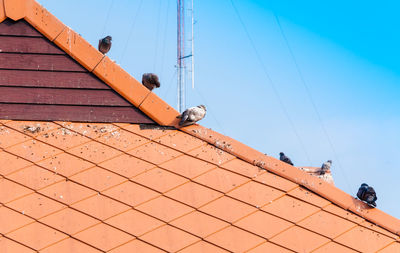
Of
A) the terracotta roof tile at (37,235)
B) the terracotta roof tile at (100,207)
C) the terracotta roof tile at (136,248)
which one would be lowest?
the terracotta roof tile at (136,248)

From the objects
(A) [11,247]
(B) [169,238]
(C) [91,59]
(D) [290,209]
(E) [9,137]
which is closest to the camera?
(A) [11,247]

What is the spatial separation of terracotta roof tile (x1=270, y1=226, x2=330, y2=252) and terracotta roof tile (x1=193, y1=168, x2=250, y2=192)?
820mm

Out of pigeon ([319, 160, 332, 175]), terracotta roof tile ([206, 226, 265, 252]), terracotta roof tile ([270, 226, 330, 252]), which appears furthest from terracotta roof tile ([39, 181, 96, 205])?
pigeon ([319, 160, 332, 175])

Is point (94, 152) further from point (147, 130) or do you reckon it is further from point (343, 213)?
point (343, 213)

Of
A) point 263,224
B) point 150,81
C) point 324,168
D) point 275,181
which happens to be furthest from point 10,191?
point 324,168

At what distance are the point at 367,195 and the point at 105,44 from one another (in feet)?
12.4

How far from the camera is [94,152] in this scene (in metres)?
7.69

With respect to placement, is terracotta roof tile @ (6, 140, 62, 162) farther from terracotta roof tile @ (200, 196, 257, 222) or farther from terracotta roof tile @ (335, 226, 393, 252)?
terracotta roof tile @ (335, 226, 393, 252)

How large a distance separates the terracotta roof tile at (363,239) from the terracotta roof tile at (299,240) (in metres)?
0.22

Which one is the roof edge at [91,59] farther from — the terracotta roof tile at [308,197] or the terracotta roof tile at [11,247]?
the terracotta roof tile at [11,247]

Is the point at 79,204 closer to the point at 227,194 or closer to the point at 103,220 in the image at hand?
the point at 103,220

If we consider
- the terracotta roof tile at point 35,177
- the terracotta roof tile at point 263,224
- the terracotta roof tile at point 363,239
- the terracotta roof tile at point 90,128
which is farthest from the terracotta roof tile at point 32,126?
the terracotta roof tile at point 363,239

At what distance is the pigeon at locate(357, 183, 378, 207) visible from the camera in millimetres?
7406

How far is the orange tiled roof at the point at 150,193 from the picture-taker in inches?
269
